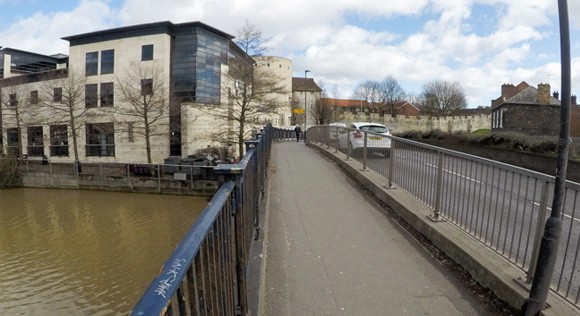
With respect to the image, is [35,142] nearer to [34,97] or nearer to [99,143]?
[34,97]

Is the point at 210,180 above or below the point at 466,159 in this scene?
below

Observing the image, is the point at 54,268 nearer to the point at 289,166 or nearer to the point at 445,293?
the point at 289,166

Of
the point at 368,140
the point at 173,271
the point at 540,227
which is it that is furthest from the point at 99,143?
the point at 173,271

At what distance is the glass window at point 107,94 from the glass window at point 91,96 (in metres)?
0.73

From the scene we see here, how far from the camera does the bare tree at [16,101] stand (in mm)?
39531

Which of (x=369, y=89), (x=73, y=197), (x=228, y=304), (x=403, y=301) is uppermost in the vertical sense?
(x=369, y=89)

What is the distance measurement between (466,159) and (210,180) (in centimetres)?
2849

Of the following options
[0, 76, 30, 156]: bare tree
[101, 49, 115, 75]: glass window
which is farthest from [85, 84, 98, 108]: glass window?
[0, 76, 30, 156]: bare tree

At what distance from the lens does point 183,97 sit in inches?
1485

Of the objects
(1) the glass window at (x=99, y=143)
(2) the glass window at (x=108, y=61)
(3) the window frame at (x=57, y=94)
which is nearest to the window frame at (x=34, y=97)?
(3) the window frame at (x=57, y=94)

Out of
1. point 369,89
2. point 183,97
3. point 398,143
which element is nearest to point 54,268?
point 398,143

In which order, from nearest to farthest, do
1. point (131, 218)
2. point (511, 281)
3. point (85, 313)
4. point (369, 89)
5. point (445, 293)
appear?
point (511, 281) → point (445, 293) → point (85, 313) → point (131, 218) → point (369, 89)

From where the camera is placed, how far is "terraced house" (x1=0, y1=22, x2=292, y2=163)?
121 feet

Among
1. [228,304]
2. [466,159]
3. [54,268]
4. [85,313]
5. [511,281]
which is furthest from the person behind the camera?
[54,268]
